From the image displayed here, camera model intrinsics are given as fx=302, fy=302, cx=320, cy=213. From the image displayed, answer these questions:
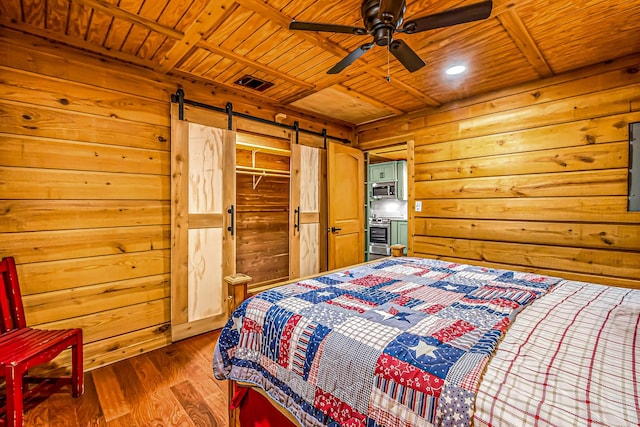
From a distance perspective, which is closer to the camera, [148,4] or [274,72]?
[148,4]

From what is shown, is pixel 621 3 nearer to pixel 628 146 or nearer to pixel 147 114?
pixel 628 146

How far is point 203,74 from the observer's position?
2.83 m

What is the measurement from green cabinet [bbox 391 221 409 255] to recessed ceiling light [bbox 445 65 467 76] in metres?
3.08

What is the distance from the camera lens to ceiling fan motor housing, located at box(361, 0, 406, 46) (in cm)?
160

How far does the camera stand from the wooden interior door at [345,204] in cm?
399

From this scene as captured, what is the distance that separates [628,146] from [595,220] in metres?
0.63

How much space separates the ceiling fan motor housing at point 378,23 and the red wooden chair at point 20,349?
101 inches

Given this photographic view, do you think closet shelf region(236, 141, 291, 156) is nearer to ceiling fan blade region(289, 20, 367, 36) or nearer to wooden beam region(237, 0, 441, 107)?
wooden beam region(237, 0, 441, 107)

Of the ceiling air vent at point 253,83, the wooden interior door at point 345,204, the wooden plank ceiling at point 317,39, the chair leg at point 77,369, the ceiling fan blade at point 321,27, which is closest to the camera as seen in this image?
the ceiling fan blade at point 321,27

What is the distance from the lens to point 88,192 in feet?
7.86

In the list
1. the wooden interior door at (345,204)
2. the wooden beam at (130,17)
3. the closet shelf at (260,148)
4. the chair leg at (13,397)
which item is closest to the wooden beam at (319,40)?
the wooden beam at (130,17)

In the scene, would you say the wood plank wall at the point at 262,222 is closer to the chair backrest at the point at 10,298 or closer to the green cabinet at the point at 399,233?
the green cabinet at the point at 399,233

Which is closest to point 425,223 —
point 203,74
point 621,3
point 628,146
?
point 628,146

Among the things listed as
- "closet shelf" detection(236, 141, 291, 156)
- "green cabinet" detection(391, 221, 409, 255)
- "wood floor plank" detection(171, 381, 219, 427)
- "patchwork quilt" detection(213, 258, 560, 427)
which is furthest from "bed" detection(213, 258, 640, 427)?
"green cabinet" detection(391, 221, 409, 255)
